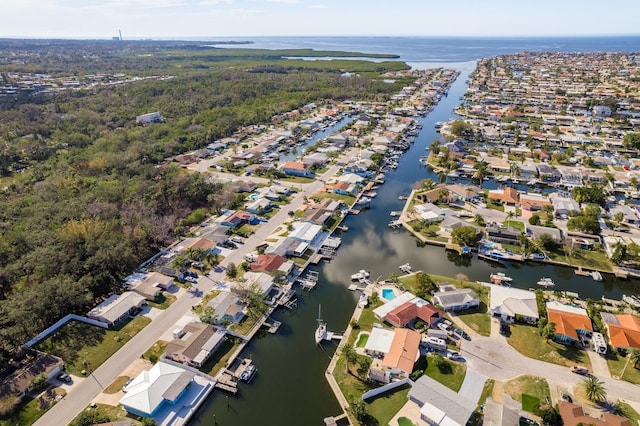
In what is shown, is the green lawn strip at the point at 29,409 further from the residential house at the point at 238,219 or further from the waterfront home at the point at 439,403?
the residential house at the point at 238,219

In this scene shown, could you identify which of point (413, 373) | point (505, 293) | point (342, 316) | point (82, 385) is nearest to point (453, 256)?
point (505, 293)

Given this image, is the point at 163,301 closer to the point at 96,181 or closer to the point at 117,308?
the point at 117,308

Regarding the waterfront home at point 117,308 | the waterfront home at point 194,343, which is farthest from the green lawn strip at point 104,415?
the waterfront home at point 117,308

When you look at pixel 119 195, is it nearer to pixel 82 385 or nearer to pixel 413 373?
pixel 82 385

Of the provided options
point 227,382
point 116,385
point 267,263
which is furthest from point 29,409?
point 267,263

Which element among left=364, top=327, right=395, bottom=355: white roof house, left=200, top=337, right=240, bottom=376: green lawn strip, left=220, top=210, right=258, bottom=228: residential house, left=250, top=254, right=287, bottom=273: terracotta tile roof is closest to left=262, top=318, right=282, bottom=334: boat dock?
left=200, top=337, right=240, bottom=376: green lawn strip

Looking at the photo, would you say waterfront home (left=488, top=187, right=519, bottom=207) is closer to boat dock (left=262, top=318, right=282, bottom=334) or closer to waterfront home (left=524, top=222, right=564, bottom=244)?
waterfront home (left=524, top=222, right=564, bottom=244)

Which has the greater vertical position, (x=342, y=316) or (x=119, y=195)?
(x=119, y=195)
